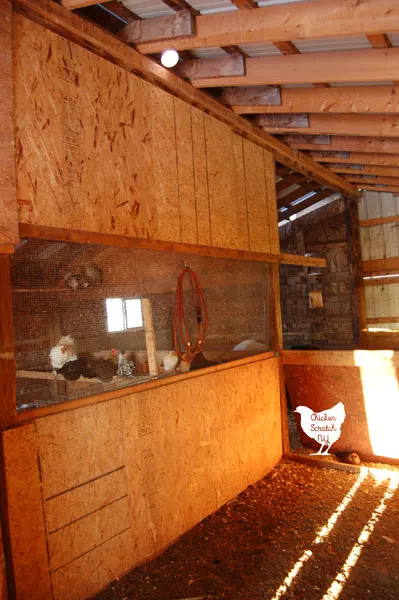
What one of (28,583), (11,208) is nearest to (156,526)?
(28,583)

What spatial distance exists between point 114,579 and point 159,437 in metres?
0.77

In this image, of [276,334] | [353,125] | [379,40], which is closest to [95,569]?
[276,334]

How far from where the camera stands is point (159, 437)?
2.70 meters

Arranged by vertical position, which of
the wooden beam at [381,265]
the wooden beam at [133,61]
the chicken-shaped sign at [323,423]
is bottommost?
the chicken-shaped sign at [323,423]

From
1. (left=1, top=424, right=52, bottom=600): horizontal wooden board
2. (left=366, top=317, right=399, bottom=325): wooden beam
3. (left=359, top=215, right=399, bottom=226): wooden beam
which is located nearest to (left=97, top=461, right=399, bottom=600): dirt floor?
(left=1, top=424, right=52, bottom=600): horizontal wooden board

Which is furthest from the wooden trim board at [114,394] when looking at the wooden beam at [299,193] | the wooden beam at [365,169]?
the wooden beam at [299,193]

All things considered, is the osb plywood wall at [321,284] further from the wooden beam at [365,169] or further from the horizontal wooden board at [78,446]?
the horizontal wooden board at [78,446]

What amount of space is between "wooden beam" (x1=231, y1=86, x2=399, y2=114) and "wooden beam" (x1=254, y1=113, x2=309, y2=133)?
40 cm

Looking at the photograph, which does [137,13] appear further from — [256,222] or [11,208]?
[256,222]

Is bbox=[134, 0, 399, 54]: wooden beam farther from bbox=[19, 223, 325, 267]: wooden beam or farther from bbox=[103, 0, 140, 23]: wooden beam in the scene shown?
bbox=[19, 223, 325, 267]: wooden beam

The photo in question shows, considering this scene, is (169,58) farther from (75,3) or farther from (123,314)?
(123,314)

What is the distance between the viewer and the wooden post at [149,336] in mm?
2711

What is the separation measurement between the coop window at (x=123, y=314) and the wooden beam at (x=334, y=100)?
1.70 meters

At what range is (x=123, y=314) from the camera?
8.54 feet
